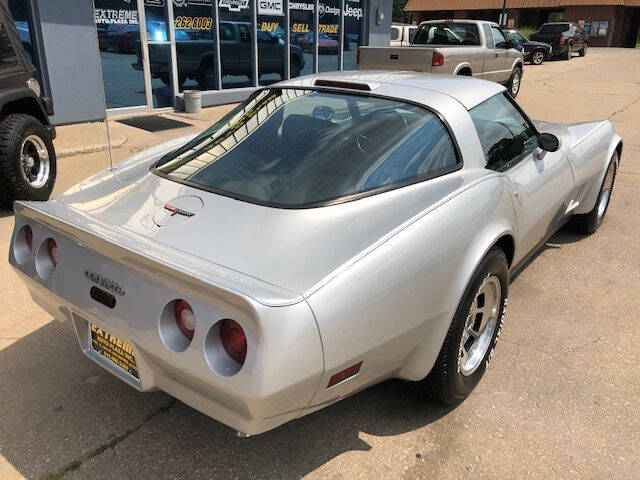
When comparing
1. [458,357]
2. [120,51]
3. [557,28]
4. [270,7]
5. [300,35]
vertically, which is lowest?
[458,357]

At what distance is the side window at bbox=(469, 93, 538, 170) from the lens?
3027 millimetres

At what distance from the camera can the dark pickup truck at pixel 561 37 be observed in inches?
1046

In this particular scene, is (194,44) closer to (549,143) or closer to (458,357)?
(549,143)

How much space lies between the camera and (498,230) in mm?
2635

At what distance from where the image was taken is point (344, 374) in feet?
6.37

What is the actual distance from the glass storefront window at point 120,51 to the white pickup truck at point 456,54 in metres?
4.25

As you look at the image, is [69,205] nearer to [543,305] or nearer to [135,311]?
[135,311]

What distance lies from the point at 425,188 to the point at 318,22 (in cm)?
1178

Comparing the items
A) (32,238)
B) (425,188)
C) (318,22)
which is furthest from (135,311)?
(318,22)

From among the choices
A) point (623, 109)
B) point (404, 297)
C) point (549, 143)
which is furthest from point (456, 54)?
point (404, 297)

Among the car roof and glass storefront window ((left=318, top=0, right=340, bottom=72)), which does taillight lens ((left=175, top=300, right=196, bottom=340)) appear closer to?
the car roof

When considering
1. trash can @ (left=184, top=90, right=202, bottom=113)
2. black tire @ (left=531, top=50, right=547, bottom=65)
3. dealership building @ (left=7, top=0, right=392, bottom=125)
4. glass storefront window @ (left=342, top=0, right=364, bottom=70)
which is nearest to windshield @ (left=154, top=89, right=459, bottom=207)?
dealership building @ (left=7, top=0, right=392, bottom=125)

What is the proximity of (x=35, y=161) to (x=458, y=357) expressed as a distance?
456 centimetres

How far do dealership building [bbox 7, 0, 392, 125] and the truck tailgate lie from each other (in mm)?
2427
